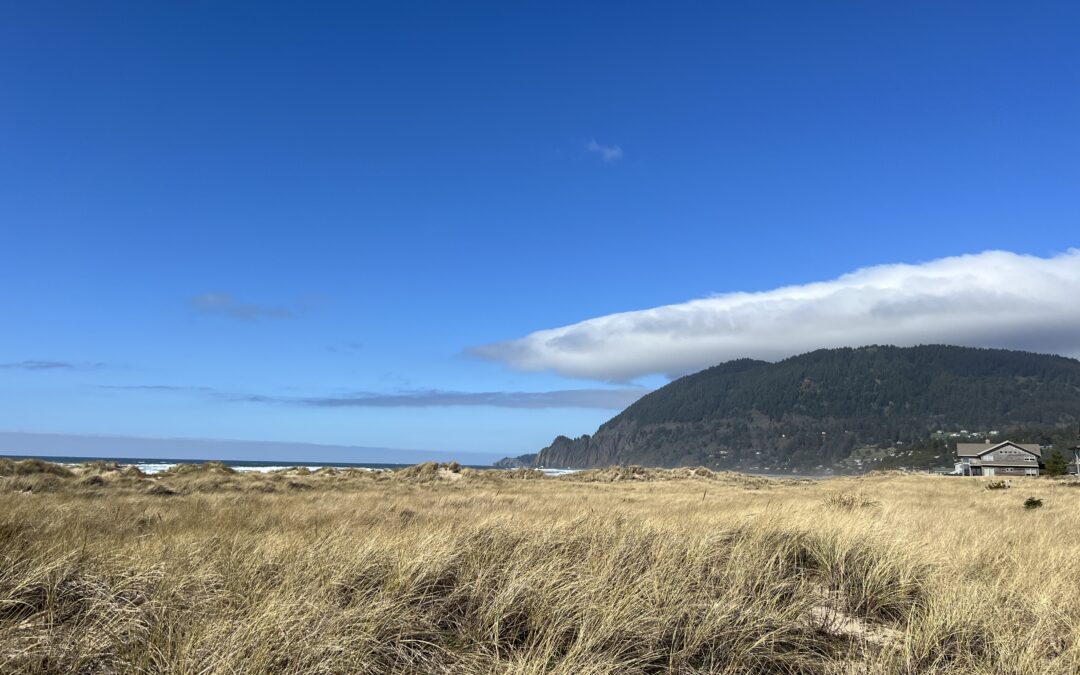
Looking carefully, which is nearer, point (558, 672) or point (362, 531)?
point (558, 672)

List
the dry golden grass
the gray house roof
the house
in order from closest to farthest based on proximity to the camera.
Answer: the dry golden grass < the house < the gray house roof

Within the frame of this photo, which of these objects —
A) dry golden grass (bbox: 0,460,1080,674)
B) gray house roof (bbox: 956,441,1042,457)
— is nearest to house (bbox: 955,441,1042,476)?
gray house roof (bbox: 956,441,1042,457)

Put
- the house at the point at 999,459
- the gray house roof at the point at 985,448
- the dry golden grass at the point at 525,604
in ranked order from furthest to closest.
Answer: the gray house roof at the point at 985,448 → the house at the point at 999,459 → the dry golden grass at the point at 525,604

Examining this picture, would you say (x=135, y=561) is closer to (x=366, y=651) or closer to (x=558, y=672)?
(x=366, y=651)

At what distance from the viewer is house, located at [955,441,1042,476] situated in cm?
10000

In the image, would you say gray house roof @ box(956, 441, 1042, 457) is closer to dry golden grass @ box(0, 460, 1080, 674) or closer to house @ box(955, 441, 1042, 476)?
house @ box(955, 441, 1042, 476)

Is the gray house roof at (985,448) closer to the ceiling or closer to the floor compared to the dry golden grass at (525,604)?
closer to the floor

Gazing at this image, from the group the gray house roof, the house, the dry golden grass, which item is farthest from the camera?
the gray house roof

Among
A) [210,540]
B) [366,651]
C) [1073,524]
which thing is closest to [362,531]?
[210,540]

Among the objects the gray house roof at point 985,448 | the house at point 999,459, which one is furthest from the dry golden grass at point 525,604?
the gray house roof at point 985,448

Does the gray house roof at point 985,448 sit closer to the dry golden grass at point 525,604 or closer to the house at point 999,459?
the house at point 999,459

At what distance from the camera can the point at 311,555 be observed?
5.91 metres

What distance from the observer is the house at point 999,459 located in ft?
328

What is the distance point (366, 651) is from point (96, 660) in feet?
5.25
